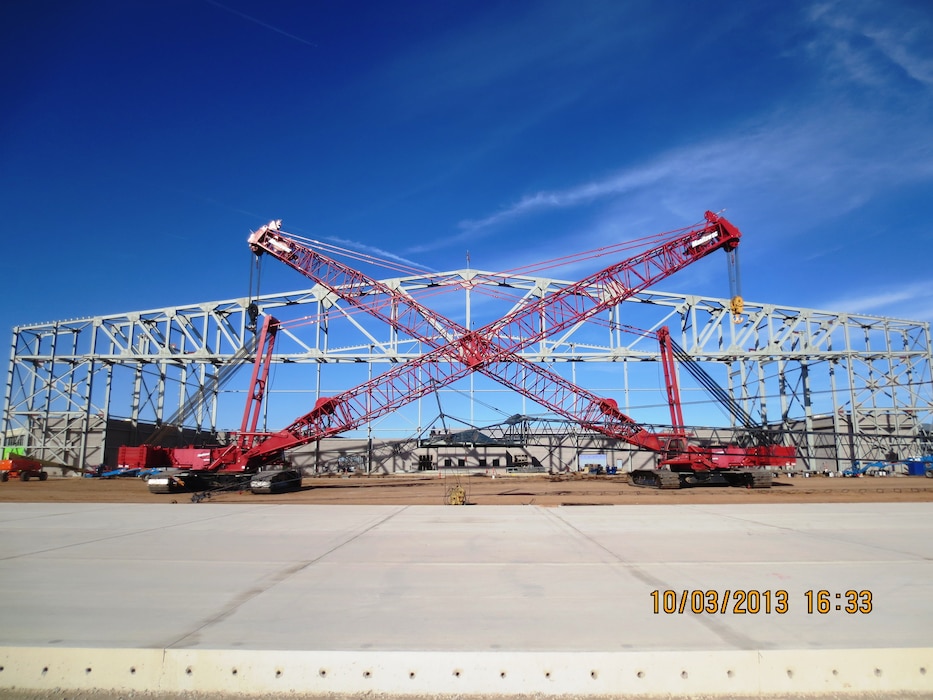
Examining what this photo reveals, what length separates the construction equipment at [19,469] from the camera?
1634 inches

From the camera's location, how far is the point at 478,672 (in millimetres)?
4504

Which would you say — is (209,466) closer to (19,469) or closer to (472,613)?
(19,469)

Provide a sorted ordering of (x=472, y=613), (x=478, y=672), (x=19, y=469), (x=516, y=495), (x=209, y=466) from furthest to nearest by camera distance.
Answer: (x=19, y=469) < (x=209, y=466) < (x=516, y=495) < (x=472, y=613) < (x=478, y=672)

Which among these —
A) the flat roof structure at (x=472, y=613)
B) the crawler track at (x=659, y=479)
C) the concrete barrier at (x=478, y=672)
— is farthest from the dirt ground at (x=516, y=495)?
the concrete barrier at (x=478, y=672)

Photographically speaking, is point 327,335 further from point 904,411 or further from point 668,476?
point 904,411

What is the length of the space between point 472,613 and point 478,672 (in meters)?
1.59

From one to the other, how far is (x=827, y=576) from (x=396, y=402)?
36034mm

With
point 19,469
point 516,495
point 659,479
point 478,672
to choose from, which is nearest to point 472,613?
point 478,672

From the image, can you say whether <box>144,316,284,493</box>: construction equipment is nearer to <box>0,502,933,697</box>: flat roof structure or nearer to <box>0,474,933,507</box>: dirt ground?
<box>0,474,933,507</box>: dirt ground

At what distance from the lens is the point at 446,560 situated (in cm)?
917

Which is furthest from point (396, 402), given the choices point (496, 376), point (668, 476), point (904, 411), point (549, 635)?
point (904, 411)

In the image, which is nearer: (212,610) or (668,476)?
(212,610)

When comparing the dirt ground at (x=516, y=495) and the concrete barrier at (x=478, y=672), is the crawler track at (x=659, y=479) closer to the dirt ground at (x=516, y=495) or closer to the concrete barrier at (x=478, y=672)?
the dirt ground at (x=516, y=495)

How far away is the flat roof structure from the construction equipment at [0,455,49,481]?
3777 centimetres
